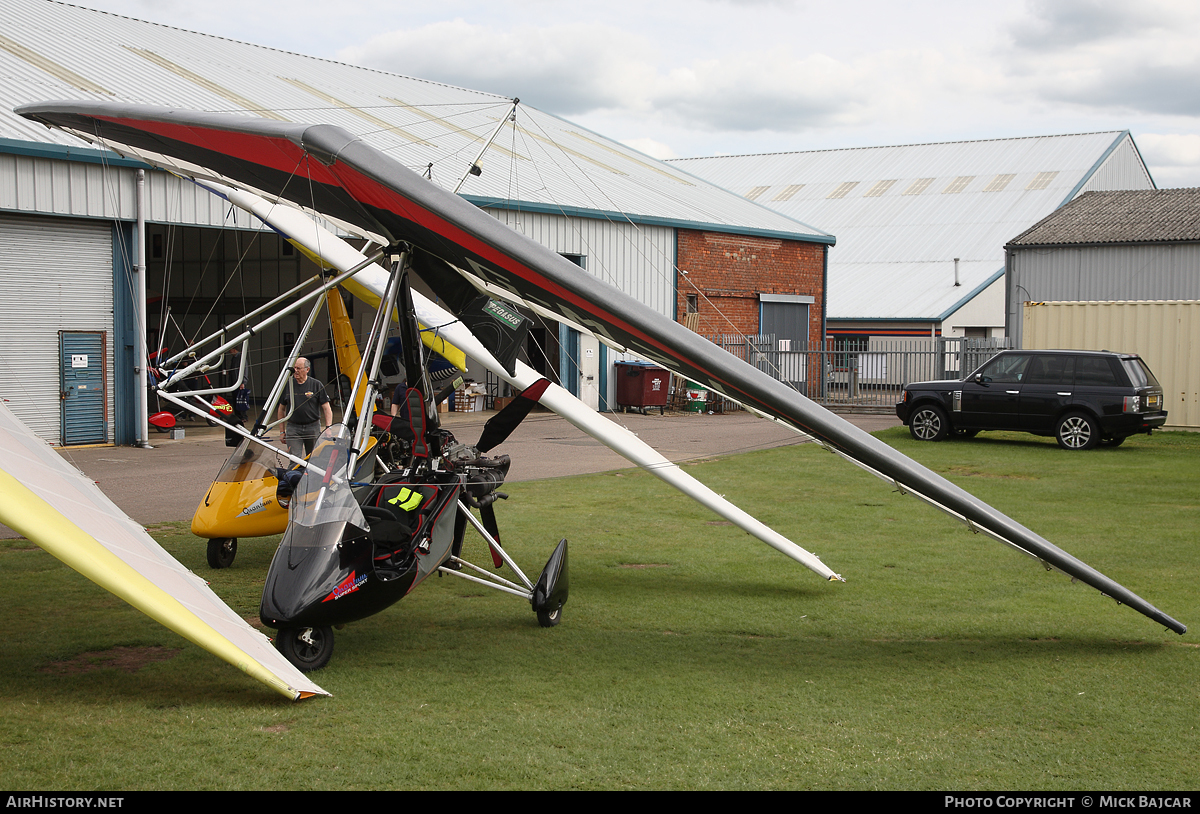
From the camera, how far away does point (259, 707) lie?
505 cm

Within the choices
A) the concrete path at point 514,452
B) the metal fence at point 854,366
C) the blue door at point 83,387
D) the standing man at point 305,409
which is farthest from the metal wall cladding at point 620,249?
the standing man at point 305,409

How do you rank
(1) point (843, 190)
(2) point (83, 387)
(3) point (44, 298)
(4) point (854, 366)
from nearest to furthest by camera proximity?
(3) point (44, 298)
(2) point (83, 387)
(4) point (854, 366)
(1) point (843, 190)

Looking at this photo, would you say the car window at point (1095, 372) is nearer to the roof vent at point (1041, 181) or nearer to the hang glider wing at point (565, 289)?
the hang glider wing at point (565, 289)

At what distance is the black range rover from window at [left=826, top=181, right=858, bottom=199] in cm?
2851

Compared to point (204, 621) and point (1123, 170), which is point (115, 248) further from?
point (1123, 170)

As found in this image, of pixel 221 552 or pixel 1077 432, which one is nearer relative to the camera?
pixel 221 552

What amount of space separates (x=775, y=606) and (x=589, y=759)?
315 centimetres

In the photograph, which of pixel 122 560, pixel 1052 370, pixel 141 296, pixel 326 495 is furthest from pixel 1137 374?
pixel 122 560

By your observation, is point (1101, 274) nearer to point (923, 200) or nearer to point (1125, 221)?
point (1125, 221)

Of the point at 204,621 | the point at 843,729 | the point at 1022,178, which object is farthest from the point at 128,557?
the point at 1022,178

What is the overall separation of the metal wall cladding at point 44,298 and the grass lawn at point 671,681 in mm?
7786

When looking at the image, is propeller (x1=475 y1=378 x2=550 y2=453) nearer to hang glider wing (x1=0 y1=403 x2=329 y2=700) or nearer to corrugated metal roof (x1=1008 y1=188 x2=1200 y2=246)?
hang glider wing (x1=0 y1=403 x2=329 y2=700)

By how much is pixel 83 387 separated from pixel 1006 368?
53.7 feet

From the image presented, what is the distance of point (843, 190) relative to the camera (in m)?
46.6
